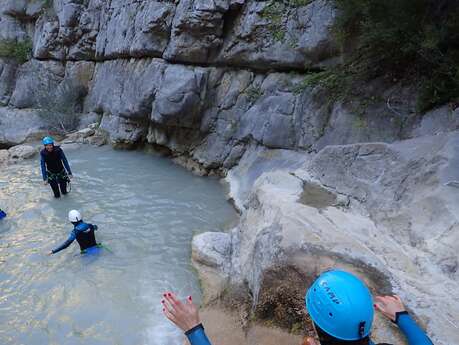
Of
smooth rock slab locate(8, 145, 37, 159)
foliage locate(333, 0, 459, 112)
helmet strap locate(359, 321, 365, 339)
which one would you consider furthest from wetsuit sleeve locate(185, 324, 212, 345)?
smooth rock slab locate(8, 145, 37, 159)

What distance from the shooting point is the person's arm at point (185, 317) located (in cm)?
182

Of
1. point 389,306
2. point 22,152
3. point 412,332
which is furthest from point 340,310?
point 22,152

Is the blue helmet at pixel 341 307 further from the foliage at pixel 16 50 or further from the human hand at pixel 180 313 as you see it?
the foliage at pixel 16 50

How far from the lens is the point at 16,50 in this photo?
19.6 m

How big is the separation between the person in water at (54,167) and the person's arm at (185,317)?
768 centimetres

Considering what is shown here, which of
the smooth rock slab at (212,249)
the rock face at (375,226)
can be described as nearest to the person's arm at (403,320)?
the rock face at (375,226)

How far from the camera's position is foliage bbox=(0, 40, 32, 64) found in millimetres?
19594

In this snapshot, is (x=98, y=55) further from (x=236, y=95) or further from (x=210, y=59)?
(x=236, y=95)

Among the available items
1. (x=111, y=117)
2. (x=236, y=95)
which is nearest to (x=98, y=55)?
(x=111, y=117)

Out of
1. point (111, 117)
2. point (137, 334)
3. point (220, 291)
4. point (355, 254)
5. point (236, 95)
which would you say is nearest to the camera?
point (355, 254)

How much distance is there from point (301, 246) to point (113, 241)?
14.1 feet

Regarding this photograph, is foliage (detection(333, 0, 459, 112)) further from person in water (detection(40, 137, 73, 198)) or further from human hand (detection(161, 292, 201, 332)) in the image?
person in water (detection(40, 137, 73, 198))

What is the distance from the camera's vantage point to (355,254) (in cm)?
352

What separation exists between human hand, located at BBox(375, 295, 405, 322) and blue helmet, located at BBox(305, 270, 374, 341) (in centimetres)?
114
